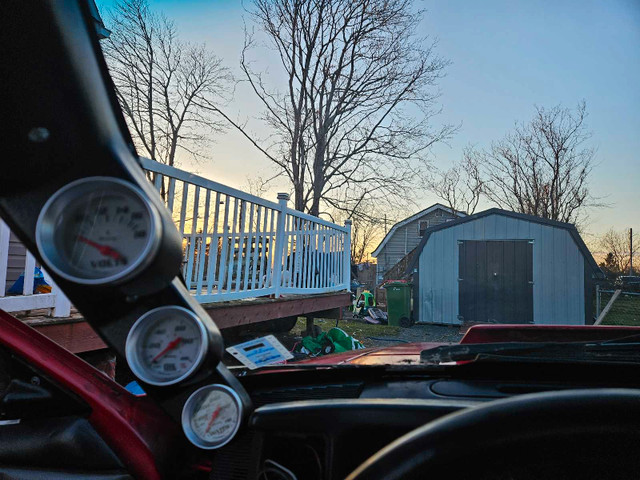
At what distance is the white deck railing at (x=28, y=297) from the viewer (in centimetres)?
265

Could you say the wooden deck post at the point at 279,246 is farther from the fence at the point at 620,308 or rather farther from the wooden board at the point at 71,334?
the fence at the point at 620,308

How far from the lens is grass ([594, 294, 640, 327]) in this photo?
35.6 ft

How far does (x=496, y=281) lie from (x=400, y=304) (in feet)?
9.26

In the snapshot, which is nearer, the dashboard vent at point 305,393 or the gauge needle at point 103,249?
the gauge needle at point 103,249

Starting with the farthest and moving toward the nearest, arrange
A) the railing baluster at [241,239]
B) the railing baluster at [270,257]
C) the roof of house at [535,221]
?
1. the roof of house at [535,221]
2. the railing baluster at [270,257]
3. the railing baluster at [241,239]

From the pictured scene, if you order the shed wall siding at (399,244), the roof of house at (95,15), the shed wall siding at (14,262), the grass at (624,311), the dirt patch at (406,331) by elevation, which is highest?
the shed wall siding at (399,244)

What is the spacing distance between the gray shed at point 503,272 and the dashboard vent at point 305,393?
463 inches

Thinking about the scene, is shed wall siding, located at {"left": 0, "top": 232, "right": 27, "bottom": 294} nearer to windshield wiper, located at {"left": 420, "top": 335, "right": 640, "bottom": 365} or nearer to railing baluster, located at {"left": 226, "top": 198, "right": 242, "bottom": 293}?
railing baluster, located at {"left": 226, "top": 198, "right": 242, "bottom": 293}

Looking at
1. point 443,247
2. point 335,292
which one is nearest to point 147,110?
point 335,292


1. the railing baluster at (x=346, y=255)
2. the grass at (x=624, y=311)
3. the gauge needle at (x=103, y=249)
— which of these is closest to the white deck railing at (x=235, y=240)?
the railing baluster at (x=346, y=255)

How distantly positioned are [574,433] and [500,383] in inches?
22.8

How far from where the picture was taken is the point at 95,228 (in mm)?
1071

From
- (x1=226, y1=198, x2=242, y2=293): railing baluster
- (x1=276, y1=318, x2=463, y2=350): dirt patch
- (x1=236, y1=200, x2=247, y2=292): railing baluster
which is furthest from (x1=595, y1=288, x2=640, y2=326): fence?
(x1=226, y1=198, x2=242, y2=293): railing baluster

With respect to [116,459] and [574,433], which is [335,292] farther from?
[574,433]
